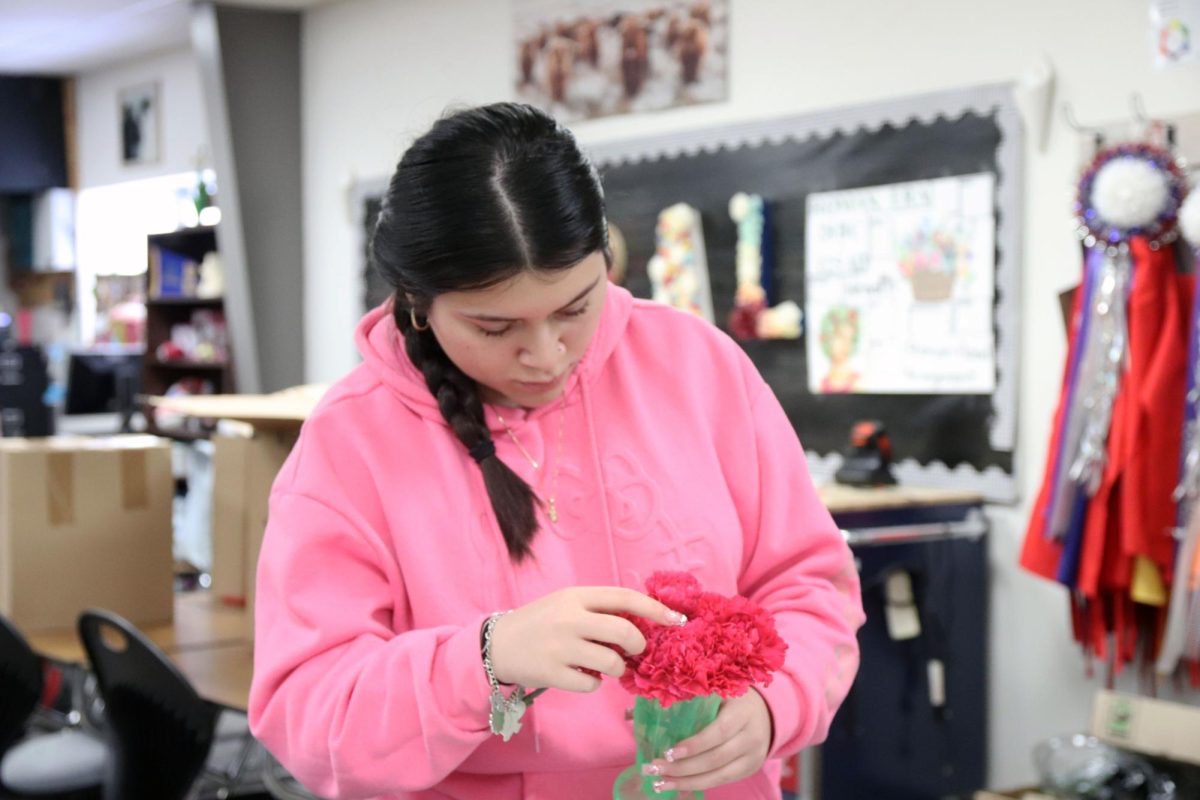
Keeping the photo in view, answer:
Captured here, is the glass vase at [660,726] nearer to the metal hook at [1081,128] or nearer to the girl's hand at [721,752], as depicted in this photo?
the girl's hand at [721,752]

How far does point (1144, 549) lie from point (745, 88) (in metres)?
2.11

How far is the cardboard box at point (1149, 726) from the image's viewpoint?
2.73 meters

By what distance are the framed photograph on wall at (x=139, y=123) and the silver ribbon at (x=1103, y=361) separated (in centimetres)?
643

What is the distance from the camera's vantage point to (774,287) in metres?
4.14

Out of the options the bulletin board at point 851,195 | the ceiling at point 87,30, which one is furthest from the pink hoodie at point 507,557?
the ceiling at point 87,30

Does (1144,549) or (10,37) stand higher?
(10,37)

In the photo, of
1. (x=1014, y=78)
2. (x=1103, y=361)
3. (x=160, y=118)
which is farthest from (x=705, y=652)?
(x=160, y=118)

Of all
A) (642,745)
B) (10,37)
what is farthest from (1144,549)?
(10,37)

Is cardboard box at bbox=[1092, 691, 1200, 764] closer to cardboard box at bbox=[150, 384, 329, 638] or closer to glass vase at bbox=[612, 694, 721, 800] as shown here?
cardboard box at bbox=[150, 384, 329, 638]

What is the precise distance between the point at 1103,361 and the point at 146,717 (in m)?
2.21

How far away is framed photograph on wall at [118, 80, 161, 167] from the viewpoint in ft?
26.0

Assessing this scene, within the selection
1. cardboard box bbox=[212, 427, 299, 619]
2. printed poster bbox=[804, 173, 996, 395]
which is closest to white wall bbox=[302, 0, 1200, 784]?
printed poster bbox=[804, 173, 996, 395]

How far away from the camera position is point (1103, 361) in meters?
2.96

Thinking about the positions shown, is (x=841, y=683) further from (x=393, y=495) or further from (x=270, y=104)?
(x=270, y=104)
